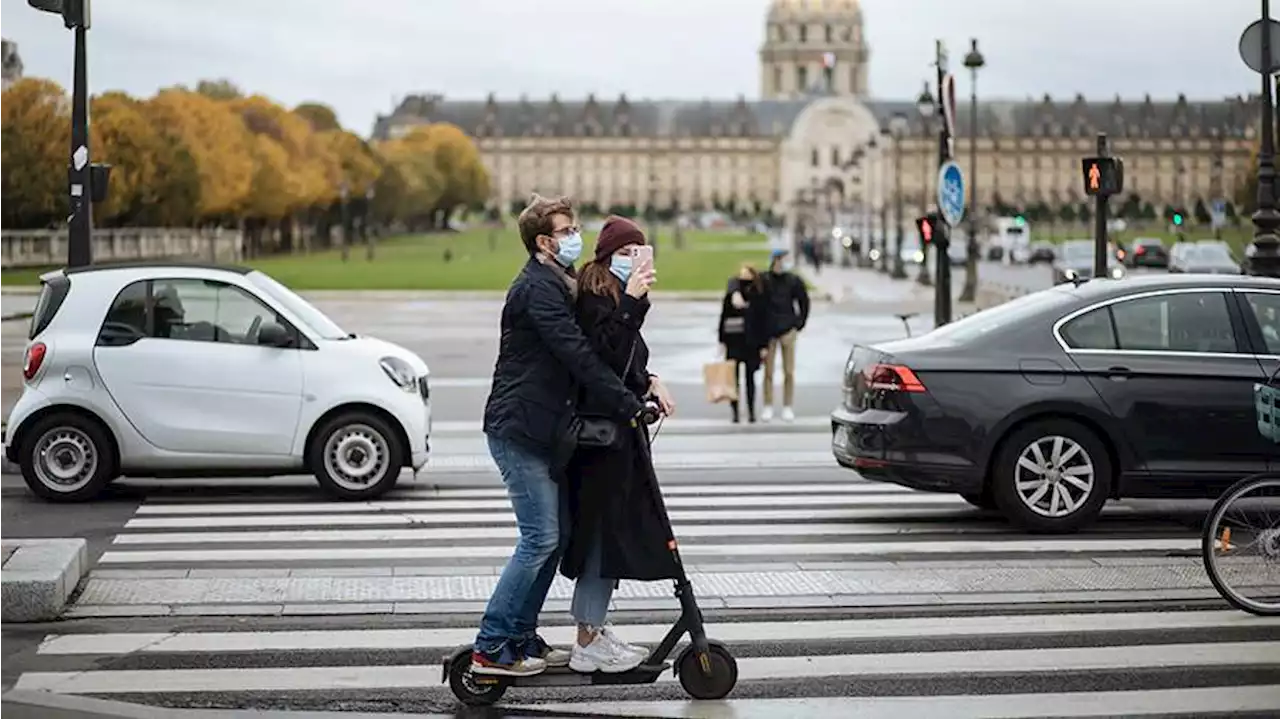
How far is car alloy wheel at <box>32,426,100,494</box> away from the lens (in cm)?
1462

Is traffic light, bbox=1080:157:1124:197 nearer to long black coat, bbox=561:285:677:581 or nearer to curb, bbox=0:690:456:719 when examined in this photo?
long black coat, bbox=561:285:677:581

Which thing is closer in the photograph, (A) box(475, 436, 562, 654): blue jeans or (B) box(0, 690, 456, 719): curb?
(B) box(0, 690, 456, 719): curb

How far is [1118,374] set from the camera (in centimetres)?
1285

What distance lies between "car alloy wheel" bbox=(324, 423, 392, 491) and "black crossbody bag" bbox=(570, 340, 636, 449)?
276 inches

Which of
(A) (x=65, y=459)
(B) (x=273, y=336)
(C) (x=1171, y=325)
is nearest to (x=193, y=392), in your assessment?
(B) (x=273, y=336)

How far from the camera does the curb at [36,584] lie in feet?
32.5

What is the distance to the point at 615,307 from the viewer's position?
26.4 ft

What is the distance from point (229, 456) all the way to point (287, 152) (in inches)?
4044

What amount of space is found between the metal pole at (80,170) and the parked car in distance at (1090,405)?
9.95m

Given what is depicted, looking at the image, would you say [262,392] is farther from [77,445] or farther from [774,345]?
[774,345]

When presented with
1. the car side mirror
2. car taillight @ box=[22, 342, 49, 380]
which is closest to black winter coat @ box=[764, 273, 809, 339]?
the car side mirror

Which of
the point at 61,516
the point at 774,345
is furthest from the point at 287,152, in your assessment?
the point at 61,516

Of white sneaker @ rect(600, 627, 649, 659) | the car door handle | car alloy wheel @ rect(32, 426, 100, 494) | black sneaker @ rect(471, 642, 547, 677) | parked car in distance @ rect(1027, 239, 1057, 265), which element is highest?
parked car in distance @ rect(1027, 239, 1057, 265)

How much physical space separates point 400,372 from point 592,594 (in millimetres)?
6992
